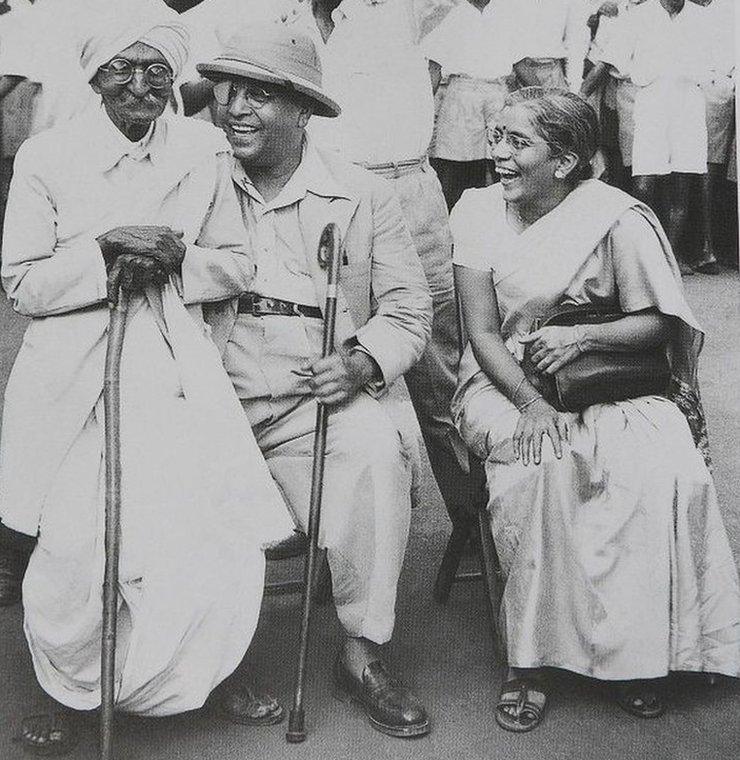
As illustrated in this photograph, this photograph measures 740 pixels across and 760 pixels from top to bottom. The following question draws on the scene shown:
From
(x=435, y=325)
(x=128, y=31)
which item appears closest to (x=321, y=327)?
(x=435, y=325)

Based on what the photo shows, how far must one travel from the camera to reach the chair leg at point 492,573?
3.17 metres

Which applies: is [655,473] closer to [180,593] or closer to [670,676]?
[670,676]

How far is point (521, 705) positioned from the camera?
9.57 feet

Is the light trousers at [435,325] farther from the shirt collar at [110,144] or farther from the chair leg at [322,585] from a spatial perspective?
the shirt collar at [110,144]

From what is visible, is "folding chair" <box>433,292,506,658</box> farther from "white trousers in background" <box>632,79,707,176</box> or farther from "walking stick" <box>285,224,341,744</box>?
"white trousers in background" <box>632,79,707,176</box>

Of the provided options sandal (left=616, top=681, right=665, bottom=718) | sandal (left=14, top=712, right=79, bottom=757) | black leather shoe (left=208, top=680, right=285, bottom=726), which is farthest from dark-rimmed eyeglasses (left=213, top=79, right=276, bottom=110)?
sandal (left=616, top=681, right=665, bottom=718)

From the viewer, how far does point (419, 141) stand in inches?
154

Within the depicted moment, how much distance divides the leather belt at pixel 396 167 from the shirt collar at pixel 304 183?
0.65m

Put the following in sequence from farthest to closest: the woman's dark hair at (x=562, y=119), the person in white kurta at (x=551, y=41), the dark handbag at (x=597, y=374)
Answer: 1. the person in white kurta at (x=551, y=41)
2. the woman's dark hair at (x=562, y=119)
3. the dark handbag at (x=597, y=374)

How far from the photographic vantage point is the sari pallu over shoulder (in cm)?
313

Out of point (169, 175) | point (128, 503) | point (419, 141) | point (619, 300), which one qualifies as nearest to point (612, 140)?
point (419, 141)

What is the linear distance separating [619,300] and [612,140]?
3.08 feet

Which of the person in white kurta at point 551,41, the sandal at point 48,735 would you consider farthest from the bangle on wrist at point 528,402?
the sandal at point 48,735

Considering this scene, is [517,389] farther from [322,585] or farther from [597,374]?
[322,585]
